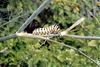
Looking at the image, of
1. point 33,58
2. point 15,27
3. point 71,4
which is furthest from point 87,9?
point 33,58

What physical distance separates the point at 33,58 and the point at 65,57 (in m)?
0.25

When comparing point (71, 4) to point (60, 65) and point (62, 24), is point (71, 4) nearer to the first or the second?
point (62, 24)

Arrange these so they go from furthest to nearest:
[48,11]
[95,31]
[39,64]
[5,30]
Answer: [48,11] → [95,31] → [5,30] → [39,64]

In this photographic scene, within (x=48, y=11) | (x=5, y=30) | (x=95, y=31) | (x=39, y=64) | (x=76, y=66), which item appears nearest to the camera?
(x=76, y=66)

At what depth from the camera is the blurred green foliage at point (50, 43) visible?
5.87 feet

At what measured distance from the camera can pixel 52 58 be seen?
1795 mm

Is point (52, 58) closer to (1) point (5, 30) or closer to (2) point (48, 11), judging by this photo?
(1) point (5, 30)

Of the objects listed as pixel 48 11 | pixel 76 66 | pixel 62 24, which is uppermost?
pixel 48 11

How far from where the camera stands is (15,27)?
2260 millimetres

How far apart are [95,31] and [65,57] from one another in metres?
0.66

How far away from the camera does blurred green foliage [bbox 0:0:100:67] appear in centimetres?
179

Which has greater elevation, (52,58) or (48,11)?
(48,11)

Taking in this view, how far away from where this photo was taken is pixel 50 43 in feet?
6.28

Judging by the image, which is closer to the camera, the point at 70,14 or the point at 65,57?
the point at 65,57
